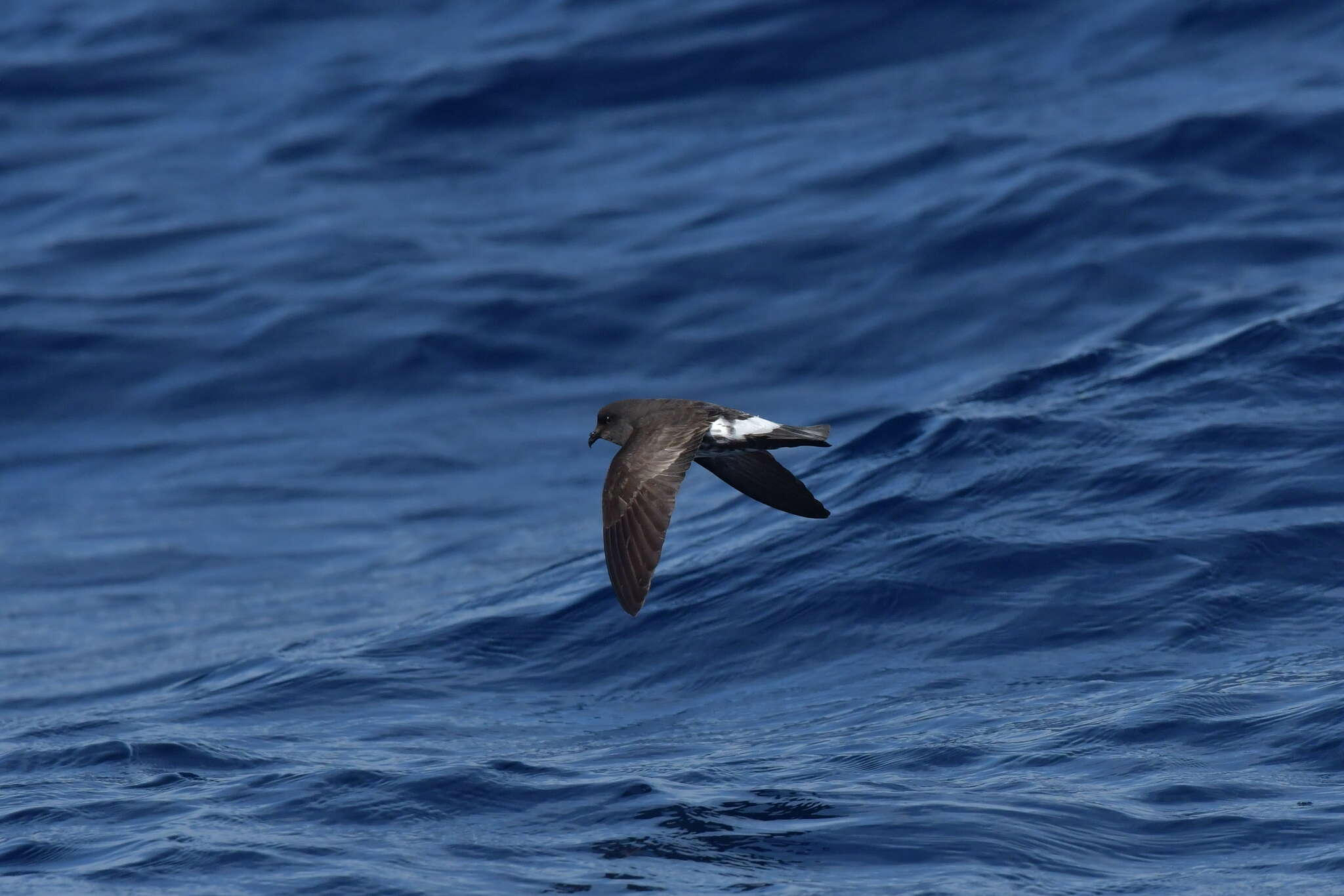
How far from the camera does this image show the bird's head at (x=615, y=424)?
790cm

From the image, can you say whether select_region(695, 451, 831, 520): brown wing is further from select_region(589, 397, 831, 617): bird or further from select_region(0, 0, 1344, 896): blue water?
select_region(0, 0, 1344, 896): blue water

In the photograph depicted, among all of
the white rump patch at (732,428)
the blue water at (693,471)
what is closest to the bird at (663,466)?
the white rump patch at (732,428)

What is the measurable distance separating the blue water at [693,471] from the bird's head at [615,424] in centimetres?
133

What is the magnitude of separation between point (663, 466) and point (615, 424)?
0.77m

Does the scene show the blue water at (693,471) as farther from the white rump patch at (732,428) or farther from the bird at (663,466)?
the white rump patch at (732,428)

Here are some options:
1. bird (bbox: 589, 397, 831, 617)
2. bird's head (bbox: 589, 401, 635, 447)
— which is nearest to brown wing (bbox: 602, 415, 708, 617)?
bird (bbox: 589, 397, 831, 617)

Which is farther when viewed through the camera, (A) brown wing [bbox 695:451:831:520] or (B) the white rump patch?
(A) brown wing [bbox 695:451:831:520]

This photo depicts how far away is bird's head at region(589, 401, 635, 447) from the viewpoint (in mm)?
7902

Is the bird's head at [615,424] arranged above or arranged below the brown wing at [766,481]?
above

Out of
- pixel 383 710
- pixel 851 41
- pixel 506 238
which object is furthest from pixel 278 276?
pixel 383 710

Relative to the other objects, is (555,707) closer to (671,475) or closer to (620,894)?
(671,475)

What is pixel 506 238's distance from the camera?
48.7 feet

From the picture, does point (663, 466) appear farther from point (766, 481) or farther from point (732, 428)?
point (766, 481)

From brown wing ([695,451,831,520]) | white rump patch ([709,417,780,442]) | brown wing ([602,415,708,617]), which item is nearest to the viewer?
brown wing ([602,415,708,617])
